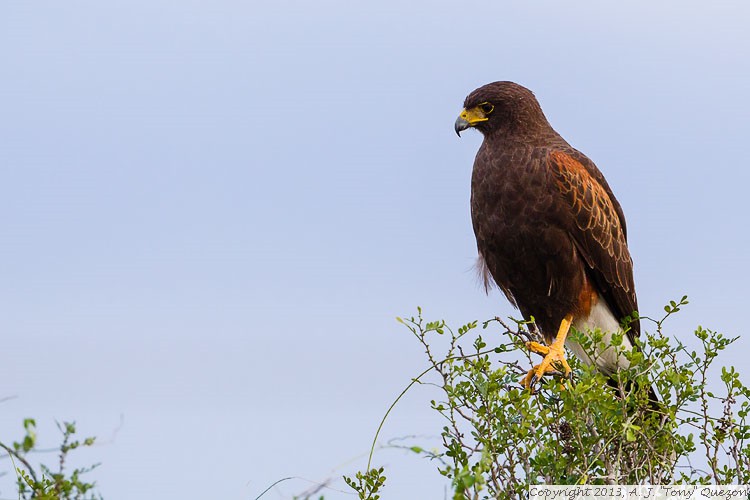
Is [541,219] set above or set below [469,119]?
below

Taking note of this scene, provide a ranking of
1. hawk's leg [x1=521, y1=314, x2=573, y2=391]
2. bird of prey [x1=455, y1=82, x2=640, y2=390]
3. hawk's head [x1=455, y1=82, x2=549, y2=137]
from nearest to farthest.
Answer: hawk's leg [x1=521, y1=314, x2=573, y2=391] → bird of prey [x1=455, y1=82, x2=640, y2=390] → hawk's head [x1=455, y1=82, x2=549, y2=137]

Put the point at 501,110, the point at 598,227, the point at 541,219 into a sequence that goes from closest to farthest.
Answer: the point at 541,219 < the point at 598,227 < the point at 501,110

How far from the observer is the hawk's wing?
17.2ft

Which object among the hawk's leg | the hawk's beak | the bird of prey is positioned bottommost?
the hawk's leg

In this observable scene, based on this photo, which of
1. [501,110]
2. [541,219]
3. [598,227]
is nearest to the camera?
[541,219]

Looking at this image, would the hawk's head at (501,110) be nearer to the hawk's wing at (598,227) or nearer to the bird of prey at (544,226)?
the bird of prey at (544,226)

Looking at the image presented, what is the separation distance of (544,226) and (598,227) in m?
0.40

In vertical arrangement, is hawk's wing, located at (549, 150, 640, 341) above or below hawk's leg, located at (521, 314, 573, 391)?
above

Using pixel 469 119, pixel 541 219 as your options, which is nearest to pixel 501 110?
pixel 469 119

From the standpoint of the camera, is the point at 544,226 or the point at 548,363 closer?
the point at 548,363

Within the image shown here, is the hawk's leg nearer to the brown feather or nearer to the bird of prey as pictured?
the bird of prey

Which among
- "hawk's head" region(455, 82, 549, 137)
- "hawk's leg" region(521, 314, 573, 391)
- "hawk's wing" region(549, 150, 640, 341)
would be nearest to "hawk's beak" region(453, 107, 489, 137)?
"hawk's head" region(455, 82, 549, 137)

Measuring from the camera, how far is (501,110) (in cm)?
558

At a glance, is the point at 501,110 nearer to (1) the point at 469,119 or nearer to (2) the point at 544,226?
(1) the point at 469,119
